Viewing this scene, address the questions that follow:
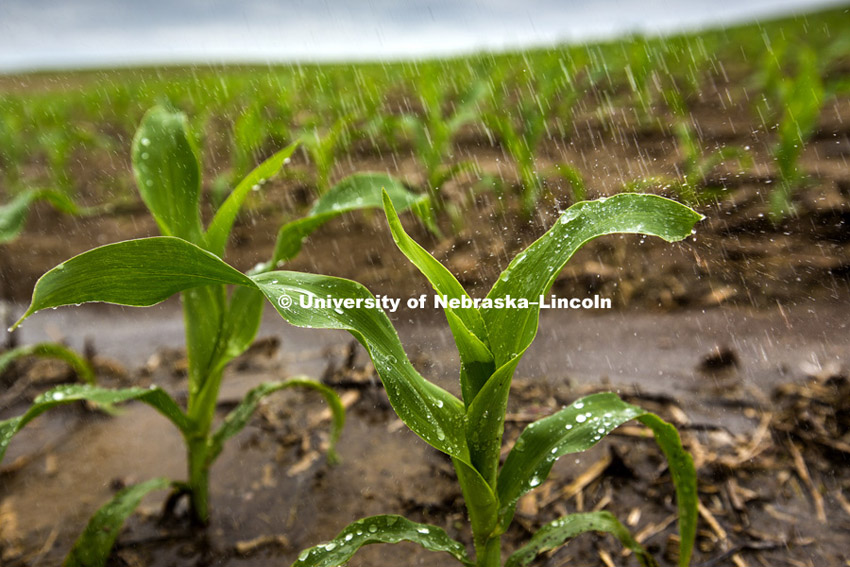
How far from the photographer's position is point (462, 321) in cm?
86

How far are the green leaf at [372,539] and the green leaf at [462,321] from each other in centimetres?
24

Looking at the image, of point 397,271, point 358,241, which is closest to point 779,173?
point 397,271

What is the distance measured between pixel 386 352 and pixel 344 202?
492mm

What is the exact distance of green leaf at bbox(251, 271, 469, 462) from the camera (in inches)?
31.8

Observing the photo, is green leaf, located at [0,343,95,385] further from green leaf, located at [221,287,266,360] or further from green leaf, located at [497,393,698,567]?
green leaf, located at [497,393,698,567]

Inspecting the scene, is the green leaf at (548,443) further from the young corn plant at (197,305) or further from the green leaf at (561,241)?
the young corn plant at (197,305)

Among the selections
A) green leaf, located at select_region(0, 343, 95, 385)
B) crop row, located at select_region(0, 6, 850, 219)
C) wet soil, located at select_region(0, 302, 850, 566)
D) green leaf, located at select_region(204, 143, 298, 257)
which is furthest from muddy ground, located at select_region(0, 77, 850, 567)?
green leaf, located at select_region(204, 143, 298, 257)

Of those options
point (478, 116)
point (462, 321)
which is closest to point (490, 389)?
point (462, 321)

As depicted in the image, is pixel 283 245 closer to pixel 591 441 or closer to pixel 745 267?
pixel 591 441

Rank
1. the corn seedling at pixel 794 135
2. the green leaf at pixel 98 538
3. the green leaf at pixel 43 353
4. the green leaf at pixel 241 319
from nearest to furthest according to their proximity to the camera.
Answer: the green leaf at pixel 98 538 → the green leaf at pixel 241 319 → the green leaf at pixel 43 353 → the corn seedling at pixel 794 135

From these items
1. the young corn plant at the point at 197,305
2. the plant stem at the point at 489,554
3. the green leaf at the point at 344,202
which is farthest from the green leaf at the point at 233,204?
the plant stem at the point at 489,554

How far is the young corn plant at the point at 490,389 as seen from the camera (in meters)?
0.81

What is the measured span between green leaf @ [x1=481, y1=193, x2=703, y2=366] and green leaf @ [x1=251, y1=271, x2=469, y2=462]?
0.42 ft

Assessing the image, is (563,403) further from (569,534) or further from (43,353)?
(43,353)
